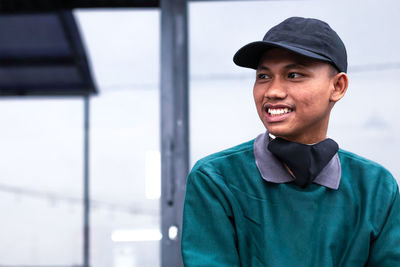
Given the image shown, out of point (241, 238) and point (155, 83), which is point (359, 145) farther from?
point (241, 238)

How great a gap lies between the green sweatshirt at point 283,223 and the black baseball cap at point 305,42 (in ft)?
0.73

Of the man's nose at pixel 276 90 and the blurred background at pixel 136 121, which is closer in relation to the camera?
the man's nose at pixel 276 90

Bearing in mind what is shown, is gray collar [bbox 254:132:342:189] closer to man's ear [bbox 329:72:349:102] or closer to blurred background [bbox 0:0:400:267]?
man's ear [bbox 329:72:349:102]

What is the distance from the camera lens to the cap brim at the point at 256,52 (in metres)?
0.91

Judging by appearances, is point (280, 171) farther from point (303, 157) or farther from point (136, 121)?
point (136, 121)

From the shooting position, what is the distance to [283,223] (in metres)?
0.95


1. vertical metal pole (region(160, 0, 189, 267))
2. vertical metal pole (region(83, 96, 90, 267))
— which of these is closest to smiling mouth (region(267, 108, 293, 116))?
vertical metal pole (region(160, 0, 189, 267))

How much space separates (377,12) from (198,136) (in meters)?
0.89

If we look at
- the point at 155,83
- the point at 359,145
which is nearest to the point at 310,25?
the point at 359,145

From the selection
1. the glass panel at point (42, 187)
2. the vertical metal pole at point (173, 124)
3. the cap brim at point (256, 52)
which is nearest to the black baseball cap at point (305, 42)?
the cap brim at point (256, 52)

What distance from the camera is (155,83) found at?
2.72 m

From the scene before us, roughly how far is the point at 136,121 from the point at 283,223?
1941 mm

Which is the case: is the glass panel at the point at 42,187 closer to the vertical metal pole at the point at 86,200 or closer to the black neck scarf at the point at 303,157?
the vertical metal pole at the point at 86,200

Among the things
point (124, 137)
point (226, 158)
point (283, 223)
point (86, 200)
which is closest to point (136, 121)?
point (124, 137)
